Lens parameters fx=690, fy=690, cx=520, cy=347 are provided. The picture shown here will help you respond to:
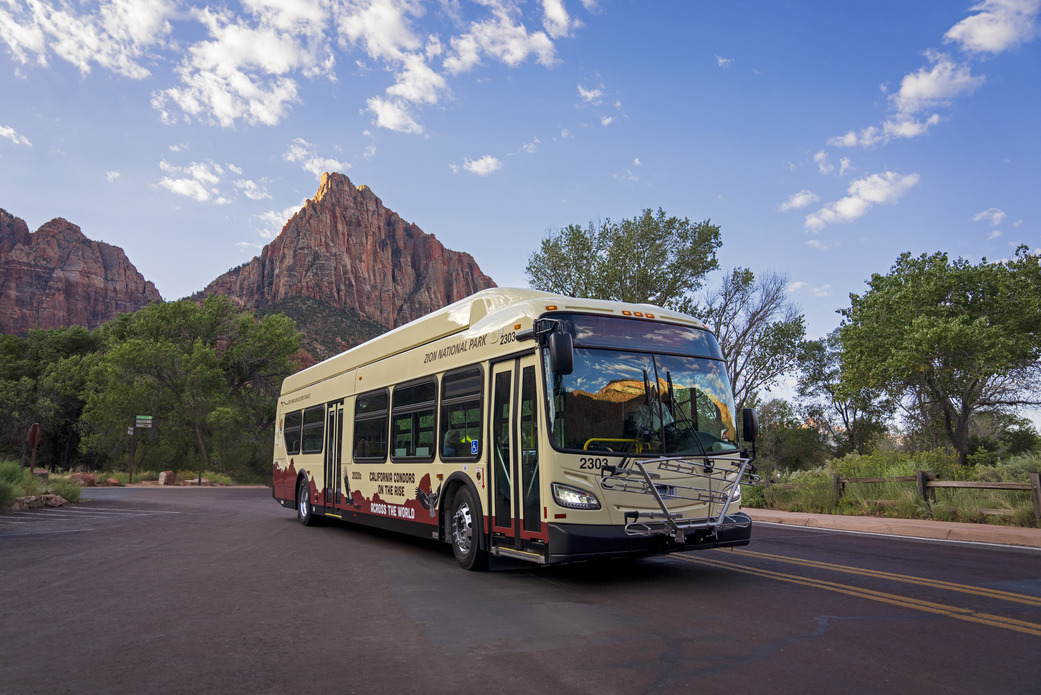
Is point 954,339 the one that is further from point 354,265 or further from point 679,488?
point 354,265

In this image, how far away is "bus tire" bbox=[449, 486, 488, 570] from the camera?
8.28 m

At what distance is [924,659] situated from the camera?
176 inches

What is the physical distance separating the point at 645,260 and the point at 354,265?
334 ft

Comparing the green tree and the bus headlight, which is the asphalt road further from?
the green tree

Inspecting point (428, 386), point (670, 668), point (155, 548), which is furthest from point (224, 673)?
point (155, 548)

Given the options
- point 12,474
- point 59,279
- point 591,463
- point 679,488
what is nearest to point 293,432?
point 12,474

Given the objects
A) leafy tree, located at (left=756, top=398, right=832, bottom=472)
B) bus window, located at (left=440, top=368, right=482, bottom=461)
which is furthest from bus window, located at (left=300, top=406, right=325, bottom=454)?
leafy tree, located at (left=756, top=398, right=832, bottom=472)

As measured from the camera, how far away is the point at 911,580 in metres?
7.27

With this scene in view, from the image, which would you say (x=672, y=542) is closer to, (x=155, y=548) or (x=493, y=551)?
(x=493, y=551)

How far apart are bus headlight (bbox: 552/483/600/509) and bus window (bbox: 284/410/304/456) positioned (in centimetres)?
1048

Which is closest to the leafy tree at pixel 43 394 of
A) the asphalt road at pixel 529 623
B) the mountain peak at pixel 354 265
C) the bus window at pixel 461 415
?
the mountain peak at pixel 354 265

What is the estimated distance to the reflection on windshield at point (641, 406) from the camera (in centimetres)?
714

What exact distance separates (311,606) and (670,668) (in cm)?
367

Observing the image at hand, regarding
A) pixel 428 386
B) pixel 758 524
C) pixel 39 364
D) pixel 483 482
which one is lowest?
pixel 758 524
